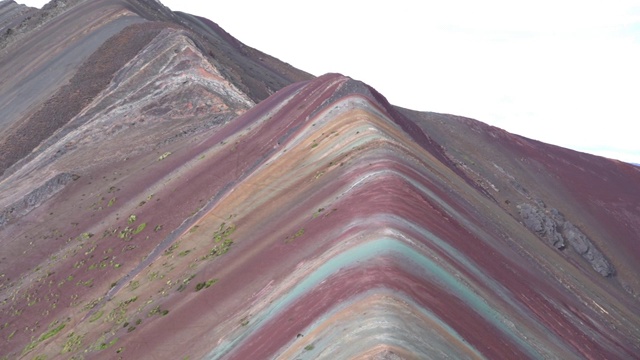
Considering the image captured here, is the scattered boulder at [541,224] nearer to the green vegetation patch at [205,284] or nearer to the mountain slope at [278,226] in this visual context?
the mountain slope at [278,226]

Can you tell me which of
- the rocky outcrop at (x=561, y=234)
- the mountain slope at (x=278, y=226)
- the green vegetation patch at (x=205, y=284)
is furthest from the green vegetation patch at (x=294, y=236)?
the rocky outcrop at (x=561, y=234)

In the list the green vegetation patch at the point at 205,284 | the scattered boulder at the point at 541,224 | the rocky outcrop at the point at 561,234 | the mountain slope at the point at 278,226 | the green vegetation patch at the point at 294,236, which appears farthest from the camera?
the rocky outcrop at the point at 561,234

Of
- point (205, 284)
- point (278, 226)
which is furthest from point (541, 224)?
point (205, 284)

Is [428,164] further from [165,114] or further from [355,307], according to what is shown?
[165,114]

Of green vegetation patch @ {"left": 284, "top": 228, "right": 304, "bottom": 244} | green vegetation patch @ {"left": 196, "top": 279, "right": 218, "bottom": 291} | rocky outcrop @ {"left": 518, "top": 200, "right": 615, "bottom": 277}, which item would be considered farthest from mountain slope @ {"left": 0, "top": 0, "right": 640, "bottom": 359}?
green vegetation patch @ {"left": 196, "top": 279, "right": 218, "bottom": 291}

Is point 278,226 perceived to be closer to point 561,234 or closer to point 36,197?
point 36,197

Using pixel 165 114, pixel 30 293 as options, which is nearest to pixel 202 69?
pixel 165 114

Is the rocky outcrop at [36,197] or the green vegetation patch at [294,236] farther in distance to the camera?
the rocky outcrop at [36,197]
